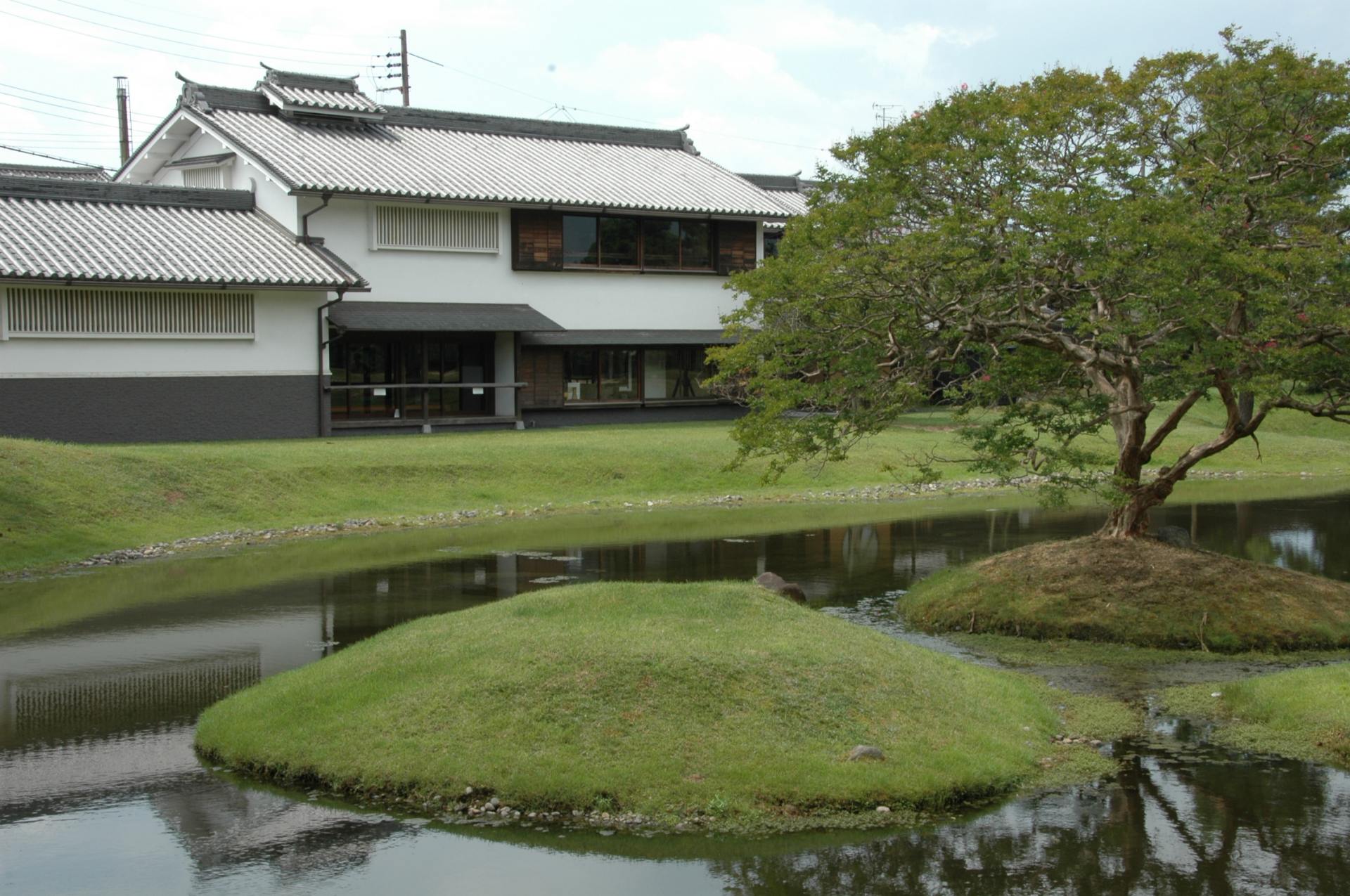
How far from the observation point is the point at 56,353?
102 feet

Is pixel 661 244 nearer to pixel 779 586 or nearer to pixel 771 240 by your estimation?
pixel 771 240

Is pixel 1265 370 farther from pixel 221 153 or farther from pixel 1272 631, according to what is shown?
pixel 221 153

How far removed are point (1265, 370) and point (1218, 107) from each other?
3.65 meters

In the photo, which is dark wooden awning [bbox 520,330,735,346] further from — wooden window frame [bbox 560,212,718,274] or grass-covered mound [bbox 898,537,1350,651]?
grass-covered mound [bbox 898,537,1350,651]

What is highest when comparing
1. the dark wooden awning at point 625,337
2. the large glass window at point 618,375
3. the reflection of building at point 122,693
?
the dark wooden awning at point 625,337

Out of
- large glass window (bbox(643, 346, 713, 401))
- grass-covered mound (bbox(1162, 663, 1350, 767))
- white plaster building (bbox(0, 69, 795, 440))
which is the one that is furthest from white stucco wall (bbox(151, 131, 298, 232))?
grass-covered mound (bbox(1162, 663, 1350, 767))

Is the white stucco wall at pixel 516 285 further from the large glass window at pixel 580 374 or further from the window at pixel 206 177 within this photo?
the window at pixel 206 177

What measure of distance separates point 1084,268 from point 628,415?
25.7 meters

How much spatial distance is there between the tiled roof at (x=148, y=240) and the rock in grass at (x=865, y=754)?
25444 millimetres

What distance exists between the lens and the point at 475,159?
136 feet

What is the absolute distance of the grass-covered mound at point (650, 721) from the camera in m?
10.6

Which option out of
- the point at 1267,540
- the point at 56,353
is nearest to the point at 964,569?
the point at 1267,540

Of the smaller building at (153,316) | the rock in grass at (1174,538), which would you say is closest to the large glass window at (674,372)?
the smaller building at (153,316)

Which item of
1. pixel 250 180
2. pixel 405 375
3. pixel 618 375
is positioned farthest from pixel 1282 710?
pixel 250 180
